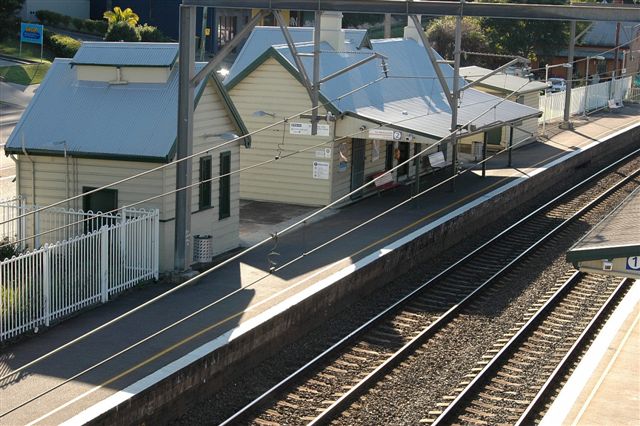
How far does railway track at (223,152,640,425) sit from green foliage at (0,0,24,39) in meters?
34.7

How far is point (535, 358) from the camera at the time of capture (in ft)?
58.3

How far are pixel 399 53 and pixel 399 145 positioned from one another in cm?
386

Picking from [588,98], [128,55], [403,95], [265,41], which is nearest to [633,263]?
[128,55]

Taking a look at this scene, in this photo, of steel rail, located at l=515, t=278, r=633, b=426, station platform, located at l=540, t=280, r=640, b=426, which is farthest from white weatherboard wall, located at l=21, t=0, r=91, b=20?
station platform, located at l=540, t=280, r=640, b=426

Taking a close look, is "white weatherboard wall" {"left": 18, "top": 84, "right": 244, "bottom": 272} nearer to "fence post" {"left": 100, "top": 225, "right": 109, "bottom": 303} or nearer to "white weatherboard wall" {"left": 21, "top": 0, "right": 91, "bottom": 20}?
"fence post" {"left": 100, "top": 225, "right": 109, "bottom": 303}

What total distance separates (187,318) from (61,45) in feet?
136

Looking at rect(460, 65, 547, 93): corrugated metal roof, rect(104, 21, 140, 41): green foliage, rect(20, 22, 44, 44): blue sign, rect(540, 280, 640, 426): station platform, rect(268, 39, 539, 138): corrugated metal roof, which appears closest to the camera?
rect(540, 280, 640, 426): station platform

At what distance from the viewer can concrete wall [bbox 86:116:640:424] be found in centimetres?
1391

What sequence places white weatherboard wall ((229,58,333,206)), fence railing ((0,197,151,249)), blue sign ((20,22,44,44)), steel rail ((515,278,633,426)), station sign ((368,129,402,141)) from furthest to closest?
blue sign ((20,22,44,44)) < white weatherboard wall ((229,58,333,206)) < station sign ((368,129,402,141)) < fence railing ((0,197,151,249)) < steel rail ((515,278,633,426))

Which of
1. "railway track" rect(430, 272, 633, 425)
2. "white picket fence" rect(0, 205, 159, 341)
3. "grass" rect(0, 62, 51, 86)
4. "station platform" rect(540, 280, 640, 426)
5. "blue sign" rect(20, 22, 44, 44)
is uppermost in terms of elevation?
"blue sign" rect(20, 22, 44, 44)

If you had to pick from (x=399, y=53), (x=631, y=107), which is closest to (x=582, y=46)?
(x=631, y=107)

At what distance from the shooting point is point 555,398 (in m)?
15.6

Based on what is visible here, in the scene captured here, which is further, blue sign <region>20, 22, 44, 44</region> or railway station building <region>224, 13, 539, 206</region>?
blue sign <region>20, 22, 44, 44</region>

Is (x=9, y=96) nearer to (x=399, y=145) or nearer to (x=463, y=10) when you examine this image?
(x=399, y=145)
